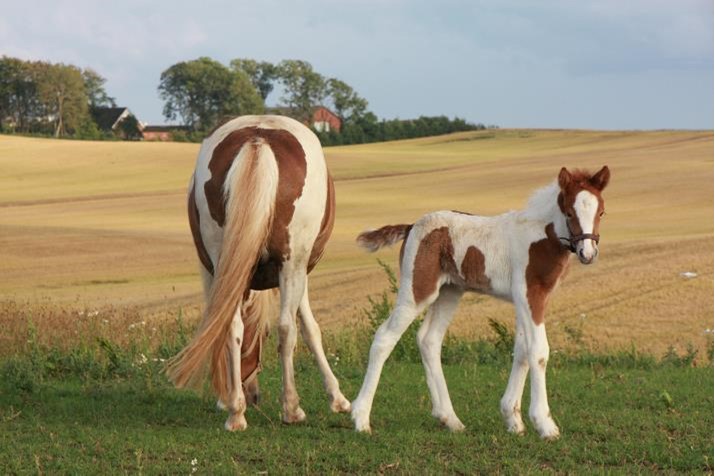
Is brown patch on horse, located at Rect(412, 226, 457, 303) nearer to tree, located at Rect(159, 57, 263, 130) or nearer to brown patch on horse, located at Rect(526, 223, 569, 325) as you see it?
brown patch on horse, located at Rect(526, 223, 569, 325)

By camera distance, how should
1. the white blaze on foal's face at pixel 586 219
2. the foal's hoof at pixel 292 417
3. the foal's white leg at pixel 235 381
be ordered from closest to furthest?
the white blaze on foal's face at pixel 586 219
the foal's white leg at pixel 235 381
the foal's hoof at pixel 292 417

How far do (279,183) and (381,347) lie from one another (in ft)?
4.71

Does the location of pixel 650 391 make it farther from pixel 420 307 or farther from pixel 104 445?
pixel 104 445

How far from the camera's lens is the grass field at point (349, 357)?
685 cm

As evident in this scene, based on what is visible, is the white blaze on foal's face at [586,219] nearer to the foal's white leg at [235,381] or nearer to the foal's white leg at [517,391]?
the foal's white leg at [517,391]

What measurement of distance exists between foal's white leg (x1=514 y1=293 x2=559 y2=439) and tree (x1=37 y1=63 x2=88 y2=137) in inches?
3209

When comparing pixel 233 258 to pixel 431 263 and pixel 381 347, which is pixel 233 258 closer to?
pixel 381 347

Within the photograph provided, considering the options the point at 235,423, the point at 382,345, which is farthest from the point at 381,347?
the point at 235,423

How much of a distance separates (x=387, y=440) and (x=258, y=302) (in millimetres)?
2058

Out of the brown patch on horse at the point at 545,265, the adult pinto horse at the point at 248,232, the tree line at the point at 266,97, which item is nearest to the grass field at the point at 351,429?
the adult pinto horse at the point at 248,232

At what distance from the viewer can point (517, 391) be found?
7.57 metres

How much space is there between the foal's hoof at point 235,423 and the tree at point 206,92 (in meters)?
73.0

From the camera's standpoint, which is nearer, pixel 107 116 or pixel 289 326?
pixel 289 326

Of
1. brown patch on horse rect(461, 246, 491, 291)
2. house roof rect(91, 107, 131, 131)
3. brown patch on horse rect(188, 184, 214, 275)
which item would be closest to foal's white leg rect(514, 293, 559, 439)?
brown patch on horse rect(461, 246, 491, 291)
